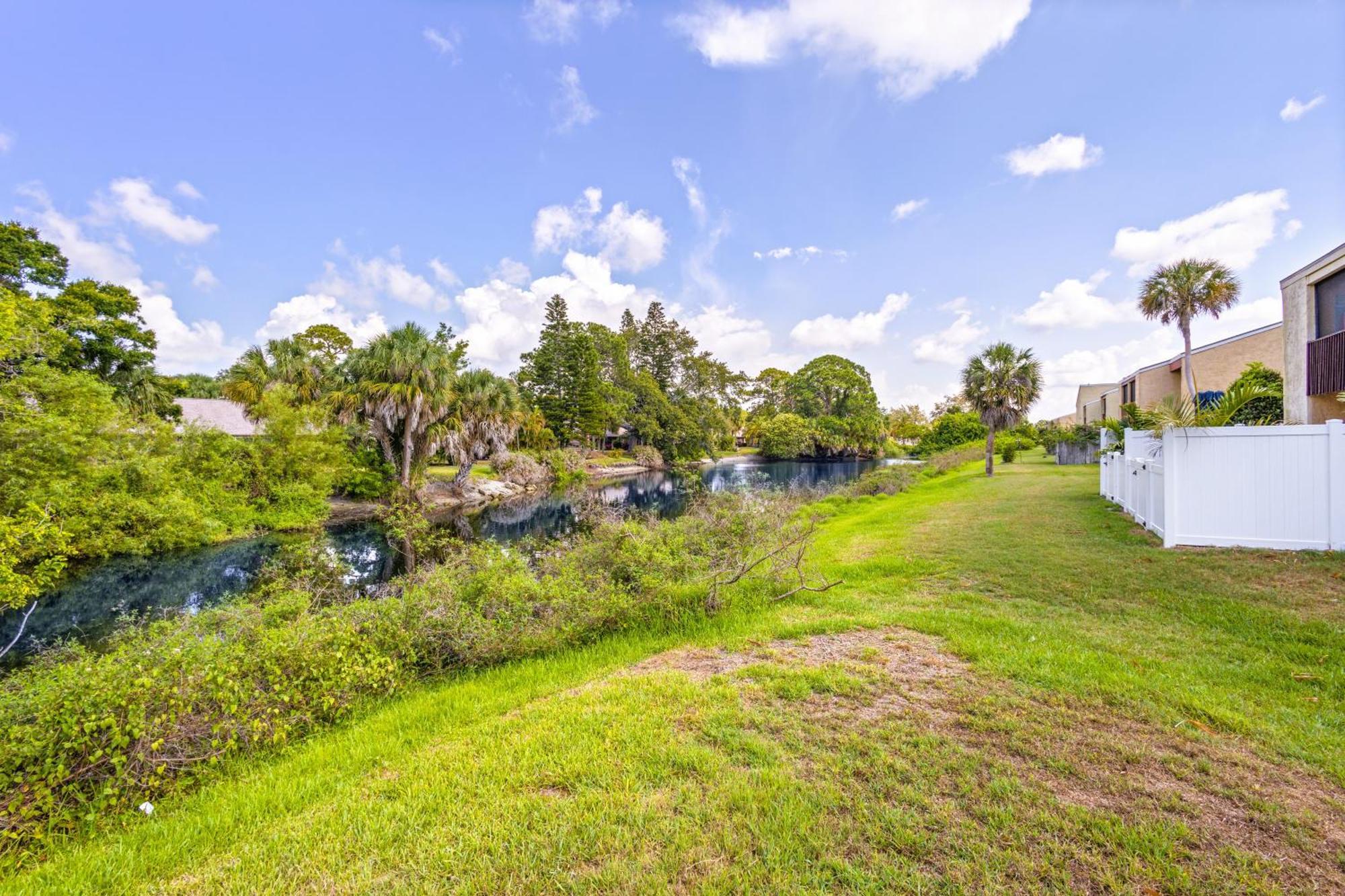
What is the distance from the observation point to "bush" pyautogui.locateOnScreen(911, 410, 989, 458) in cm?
4256

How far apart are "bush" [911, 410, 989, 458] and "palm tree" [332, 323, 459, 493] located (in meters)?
39.5

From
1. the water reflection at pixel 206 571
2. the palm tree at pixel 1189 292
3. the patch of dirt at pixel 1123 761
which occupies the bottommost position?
the water reflection at pixel 206 571

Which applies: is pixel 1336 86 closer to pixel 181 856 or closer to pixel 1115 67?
pixel 1115 67

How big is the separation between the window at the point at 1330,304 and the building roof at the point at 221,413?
37.7 m

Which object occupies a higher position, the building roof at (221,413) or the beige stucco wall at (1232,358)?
the beige stucco wall at (1232,358)

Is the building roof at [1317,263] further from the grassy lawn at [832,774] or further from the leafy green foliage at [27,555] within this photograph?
the leafy green foliage at [27,555]

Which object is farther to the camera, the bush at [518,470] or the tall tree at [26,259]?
the bush at [518,470]

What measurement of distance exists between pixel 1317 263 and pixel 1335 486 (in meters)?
7.42

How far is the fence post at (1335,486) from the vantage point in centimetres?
603

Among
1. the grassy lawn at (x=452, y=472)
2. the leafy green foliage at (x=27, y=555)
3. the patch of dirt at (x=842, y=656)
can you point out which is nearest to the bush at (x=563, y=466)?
the grassy lawn at (x=452, y=472)

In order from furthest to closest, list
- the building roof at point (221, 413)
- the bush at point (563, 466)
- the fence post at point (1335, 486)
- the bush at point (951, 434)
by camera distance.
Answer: the bush at point (951, 434) → the bush at point (563, 466) → the building roof at point (221, 413) → the fence post at point (1335, 486)

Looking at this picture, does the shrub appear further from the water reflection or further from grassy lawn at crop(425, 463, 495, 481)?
grassy lawn at crop(425, 463, 495, 481)

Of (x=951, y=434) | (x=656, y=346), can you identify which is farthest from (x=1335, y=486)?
(x=656, y=346)

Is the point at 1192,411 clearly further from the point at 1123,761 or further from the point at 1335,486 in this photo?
the point at 1123,761
